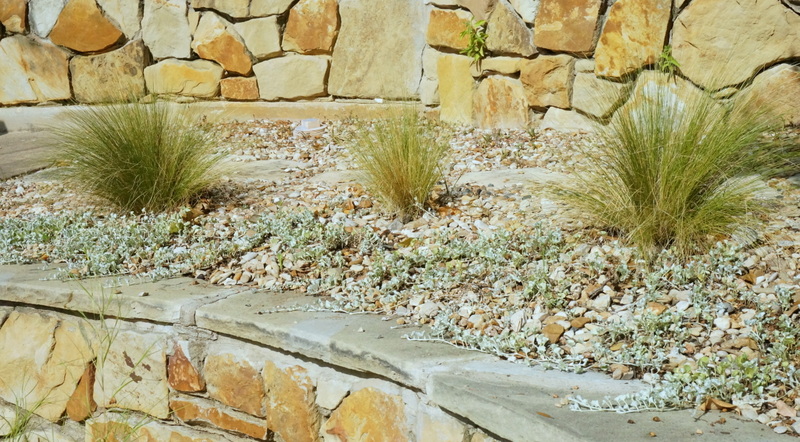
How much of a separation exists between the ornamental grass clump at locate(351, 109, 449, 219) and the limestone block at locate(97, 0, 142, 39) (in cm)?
328

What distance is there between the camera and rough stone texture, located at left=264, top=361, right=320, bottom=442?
2314 millimetres

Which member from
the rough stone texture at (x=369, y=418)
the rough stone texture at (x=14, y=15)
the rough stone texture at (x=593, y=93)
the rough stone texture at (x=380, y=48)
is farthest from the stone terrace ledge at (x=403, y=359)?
the rough stone texture at (x=14, y=15)

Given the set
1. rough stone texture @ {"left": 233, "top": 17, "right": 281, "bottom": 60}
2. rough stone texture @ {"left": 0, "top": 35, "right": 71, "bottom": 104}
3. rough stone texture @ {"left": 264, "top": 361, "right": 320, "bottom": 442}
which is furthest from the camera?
rough stone texture @ {"left": 0, "top": 35, "right": 71, "bottom": 104}

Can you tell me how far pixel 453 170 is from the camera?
3.86 metres

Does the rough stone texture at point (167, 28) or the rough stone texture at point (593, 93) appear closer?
the rough stone texture at point (593, 93)

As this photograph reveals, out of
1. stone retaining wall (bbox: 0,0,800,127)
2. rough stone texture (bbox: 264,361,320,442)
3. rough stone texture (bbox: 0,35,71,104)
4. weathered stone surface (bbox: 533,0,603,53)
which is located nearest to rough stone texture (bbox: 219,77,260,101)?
stone retaining wall (bbox: 0,0,800,127)

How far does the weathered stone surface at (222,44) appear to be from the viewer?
5523 mm

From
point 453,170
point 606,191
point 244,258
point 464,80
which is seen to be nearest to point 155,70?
point 464,80

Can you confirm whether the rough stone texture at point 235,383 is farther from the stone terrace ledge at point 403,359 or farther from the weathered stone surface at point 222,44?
the weathered stone surface at point 222,44

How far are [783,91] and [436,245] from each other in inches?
77.6

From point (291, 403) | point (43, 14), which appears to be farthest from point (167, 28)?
point (291, 403)

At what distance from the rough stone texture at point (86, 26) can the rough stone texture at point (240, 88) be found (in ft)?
2.90

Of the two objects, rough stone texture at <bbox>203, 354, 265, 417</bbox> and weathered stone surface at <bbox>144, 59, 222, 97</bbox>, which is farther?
weathered stone surface at <bbox>144, 59, 222, 97</bbox>

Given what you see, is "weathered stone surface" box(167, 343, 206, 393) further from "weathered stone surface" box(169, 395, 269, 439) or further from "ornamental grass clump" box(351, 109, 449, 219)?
"ornamental grass clump" box(351, 109, 449, 219)
